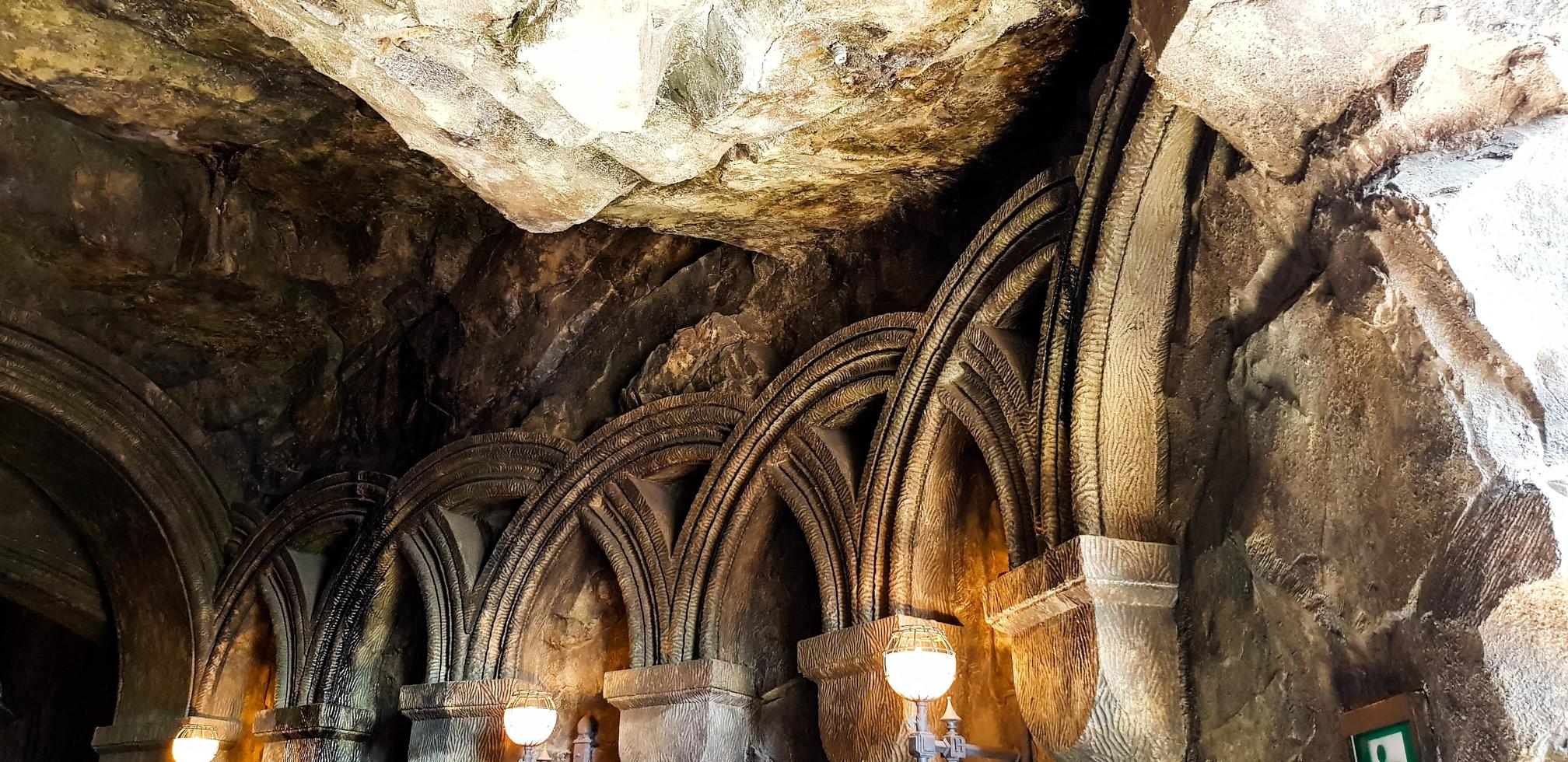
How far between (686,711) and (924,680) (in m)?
1.39

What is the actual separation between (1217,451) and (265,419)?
17.4ft

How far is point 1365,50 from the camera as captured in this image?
233 cm

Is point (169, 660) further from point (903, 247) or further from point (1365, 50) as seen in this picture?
point (1365, 50)

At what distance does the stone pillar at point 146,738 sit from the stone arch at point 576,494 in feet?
5.96

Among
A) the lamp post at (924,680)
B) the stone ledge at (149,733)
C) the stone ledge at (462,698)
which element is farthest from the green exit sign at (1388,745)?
the stone ledge at (149,733)

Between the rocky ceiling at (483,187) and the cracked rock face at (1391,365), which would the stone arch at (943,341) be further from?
the cracked rock face at (1391,365)

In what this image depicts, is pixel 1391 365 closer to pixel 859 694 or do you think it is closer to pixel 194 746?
pixel 859 694

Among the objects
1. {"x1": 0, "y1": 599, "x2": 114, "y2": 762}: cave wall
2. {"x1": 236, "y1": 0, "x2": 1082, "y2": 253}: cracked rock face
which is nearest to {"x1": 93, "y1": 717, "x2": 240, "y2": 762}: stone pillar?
{"x1": 0, "y1": 599, "x2": 114, "y2": 762}: cave wall

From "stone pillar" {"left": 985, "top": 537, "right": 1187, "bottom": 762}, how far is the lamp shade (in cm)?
211

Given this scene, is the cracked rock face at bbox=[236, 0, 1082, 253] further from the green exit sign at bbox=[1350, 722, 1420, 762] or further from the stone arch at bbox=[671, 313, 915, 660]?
the green exit sign at bbox=[1350, 722, 1420, 762]

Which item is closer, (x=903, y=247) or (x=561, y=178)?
(x=561, y=178)

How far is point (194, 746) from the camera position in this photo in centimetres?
574

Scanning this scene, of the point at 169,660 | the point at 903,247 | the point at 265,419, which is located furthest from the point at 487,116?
the point at 169,660

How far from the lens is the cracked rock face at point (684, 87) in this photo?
9.70 feet
